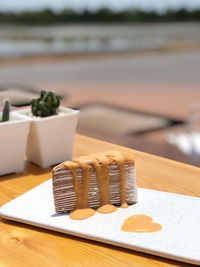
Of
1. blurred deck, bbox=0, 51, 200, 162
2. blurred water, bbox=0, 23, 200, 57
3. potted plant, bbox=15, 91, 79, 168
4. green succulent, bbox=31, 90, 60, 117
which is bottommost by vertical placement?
blurred deck, bbox=0, 51, 200, 162

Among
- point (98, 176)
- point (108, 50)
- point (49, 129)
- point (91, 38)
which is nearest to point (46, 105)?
point (49, 129)

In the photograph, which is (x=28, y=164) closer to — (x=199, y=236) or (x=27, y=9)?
(x=199, y=236)

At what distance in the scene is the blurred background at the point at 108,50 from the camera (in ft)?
15.0

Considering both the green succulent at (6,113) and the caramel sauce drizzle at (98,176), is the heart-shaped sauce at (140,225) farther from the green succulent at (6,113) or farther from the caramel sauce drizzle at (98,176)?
the green succulent at (6,113)

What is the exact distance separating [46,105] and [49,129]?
4 cm

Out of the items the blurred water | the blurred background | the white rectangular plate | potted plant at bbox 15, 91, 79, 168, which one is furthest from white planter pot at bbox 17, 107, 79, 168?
the blurred water

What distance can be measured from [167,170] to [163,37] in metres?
6.08

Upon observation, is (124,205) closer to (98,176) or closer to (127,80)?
(98,176)

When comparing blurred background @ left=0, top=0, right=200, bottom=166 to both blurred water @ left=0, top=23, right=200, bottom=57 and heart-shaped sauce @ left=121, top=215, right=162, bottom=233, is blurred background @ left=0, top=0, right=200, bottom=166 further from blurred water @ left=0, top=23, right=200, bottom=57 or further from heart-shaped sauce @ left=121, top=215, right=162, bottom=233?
heart-shaped sauce @ left=121, top=215, right=162, bottom=233

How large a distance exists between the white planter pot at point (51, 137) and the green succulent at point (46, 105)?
1 centimetres

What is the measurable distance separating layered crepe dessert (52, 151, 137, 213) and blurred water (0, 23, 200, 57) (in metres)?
4.72

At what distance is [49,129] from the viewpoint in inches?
30.1

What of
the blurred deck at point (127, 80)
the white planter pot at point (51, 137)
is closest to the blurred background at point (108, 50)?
the blurred deck at point (127, 80)

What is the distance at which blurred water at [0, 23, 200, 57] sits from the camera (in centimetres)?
555
